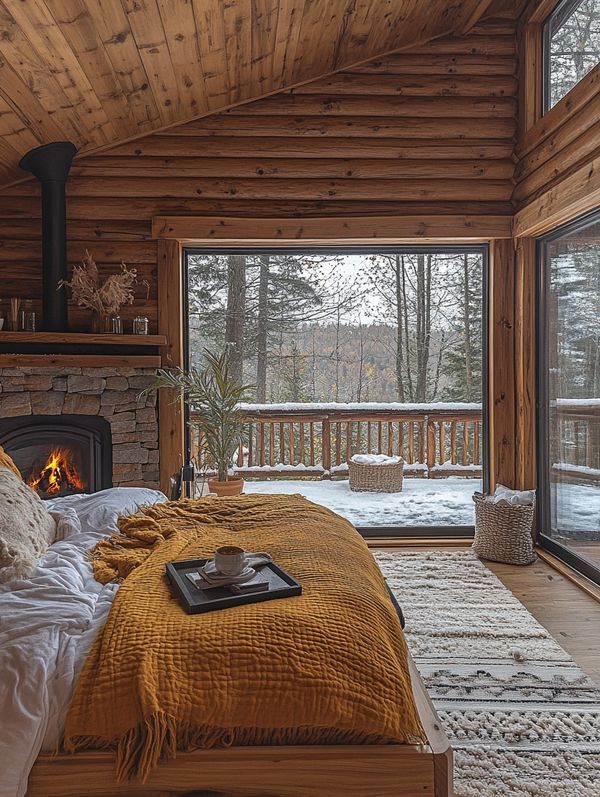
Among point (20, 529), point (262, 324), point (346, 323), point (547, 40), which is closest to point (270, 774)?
point (20, 529)

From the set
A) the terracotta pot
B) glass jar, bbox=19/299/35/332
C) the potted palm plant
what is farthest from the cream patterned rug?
glass jar, bbox=19/299/35/332

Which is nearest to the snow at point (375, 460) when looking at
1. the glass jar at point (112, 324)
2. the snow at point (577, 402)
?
the snow at point (577, 402)

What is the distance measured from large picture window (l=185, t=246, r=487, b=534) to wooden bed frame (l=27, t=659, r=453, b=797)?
428 cm

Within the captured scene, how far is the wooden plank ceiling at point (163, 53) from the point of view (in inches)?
117

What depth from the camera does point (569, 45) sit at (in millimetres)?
3814

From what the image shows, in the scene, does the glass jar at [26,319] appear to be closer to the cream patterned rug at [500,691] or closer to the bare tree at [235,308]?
the bare tree at [235,308]

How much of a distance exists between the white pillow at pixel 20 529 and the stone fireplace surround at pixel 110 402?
2067mm

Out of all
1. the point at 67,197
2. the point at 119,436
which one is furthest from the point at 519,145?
the point at 119,436

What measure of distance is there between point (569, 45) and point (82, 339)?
357 cm

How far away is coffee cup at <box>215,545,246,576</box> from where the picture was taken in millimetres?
1666

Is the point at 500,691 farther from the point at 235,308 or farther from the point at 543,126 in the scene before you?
the point at 235,308

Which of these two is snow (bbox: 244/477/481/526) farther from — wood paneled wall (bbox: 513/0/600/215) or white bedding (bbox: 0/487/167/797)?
white bedding (bbox: 0/487/167/797)

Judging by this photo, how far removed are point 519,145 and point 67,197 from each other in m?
3.17

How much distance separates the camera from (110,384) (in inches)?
167
